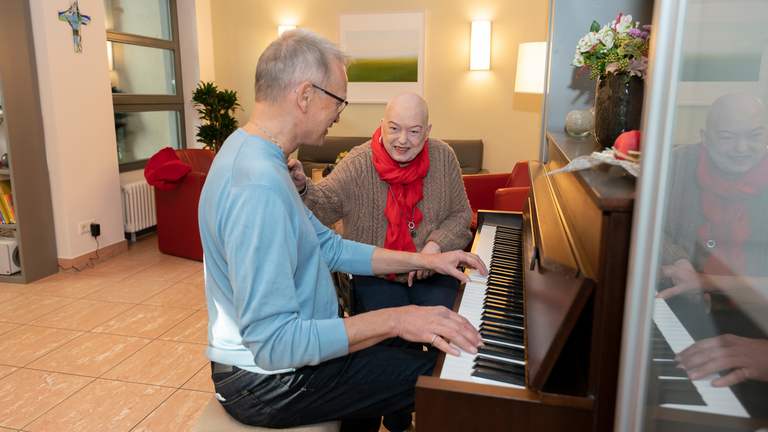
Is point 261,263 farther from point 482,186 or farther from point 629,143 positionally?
point 482,186

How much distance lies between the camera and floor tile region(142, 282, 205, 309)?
3.32 metres

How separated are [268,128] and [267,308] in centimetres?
45

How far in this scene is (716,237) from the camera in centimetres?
63

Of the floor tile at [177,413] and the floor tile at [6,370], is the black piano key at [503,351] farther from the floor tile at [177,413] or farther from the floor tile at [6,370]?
the floor tile at [6,370]

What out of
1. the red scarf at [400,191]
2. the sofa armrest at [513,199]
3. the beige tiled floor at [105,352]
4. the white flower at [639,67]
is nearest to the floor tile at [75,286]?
the beige tiled floor at [105,352]

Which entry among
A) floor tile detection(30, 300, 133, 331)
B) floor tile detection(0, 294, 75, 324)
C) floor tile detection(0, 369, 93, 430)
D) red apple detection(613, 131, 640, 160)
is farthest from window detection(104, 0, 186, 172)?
red apple detection(613, 131, 640, 160)

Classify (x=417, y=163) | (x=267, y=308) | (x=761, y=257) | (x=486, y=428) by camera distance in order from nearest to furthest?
(x=761, y=257), (x=486, y=428), (x=267, y=308), (x=417, y=163)

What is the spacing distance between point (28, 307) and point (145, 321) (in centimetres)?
84

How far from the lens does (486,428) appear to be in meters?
0.89

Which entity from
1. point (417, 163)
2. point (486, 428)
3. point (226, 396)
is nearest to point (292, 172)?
point (417, 163)

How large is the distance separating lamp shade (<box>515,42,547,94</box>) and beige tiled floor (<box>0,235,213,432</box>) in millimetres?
2593

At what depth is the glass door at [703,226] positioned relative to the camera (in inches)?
22.8

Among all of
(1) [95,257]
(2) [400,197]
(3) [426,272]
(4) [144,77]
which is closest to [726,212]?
(3) [426,272]

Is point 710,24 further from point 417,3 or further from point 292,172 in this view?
point 417,3
